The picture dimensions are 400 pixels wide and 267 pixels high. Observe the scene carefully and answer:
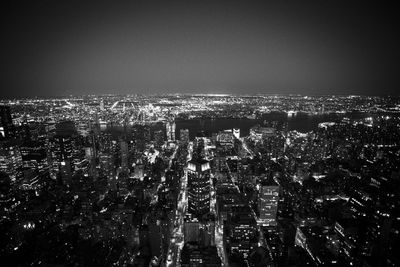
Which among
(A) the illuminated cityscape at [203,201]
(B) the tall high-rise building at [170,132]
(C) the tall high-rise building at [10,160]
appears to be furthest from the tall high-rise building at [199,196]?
(B) the tall high-rise building at [170,132]

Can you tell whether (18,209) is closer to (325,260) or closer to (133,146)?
(133,146)

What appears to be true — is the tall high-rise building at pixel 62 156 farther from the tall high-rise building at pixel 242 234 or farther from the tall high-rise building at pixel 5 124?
the tall high-rise building at pixel 242 234

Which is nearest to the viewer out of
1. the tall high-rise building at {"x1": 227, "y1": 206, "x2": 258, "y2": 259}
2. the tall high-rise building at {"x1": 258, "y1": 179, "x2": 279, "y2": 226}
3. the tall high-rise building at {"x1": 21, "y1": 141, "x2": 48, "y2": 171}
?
the tall high-rise building at {"x1": 227, "y1": 206, "x2": 258, "y2": 259}

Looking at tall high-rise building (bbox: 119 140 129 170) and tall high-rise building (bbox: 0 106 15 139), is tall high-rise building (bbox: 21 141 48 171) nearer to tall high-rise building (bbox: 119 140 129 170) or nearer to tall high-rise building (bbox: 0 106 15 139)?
tall high-rise building (bbox: 0 106 15 139)

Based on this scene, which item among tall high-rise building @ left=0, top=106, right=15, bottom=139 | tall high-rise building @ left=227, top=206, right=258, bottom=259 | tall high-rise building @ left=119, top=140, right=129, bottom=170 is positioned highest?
tall high-rise building @ left=0, top=106, right=15, bottom=139

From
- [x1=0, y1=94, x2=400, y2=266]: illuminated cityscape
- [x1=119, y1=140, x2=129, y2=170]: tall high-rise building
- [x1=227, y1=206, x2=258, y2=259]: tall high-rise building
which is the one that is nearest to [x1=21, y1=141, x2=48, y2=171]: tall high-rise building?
[x1=0, y1=94, x2=400, y2=266]: illuminated cityscape

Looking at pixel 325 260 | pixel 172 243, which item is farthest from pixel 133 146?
pixel 325 260

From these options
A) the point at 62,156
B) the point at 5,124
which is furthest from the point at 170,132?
the point at 5,124

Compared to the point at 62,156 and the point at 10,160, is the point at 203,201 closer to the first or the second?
the point at 62,156

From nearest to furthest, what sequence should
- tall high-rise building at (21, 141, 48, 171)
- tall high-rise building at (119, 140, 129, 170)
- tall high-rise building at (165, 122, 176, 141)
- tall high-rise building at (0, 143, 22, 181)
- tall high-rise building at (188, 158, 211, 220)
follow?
tall high-rise building at (188, 158, 211, 220) < tall high-rise building at (0, 143, 22, 181) < tall high-rise building at (21, 141, 48, 171) < tall high-rise building at (119, 140, 129, 170) < tall high-rise building at (165, 122, 176, 141)
